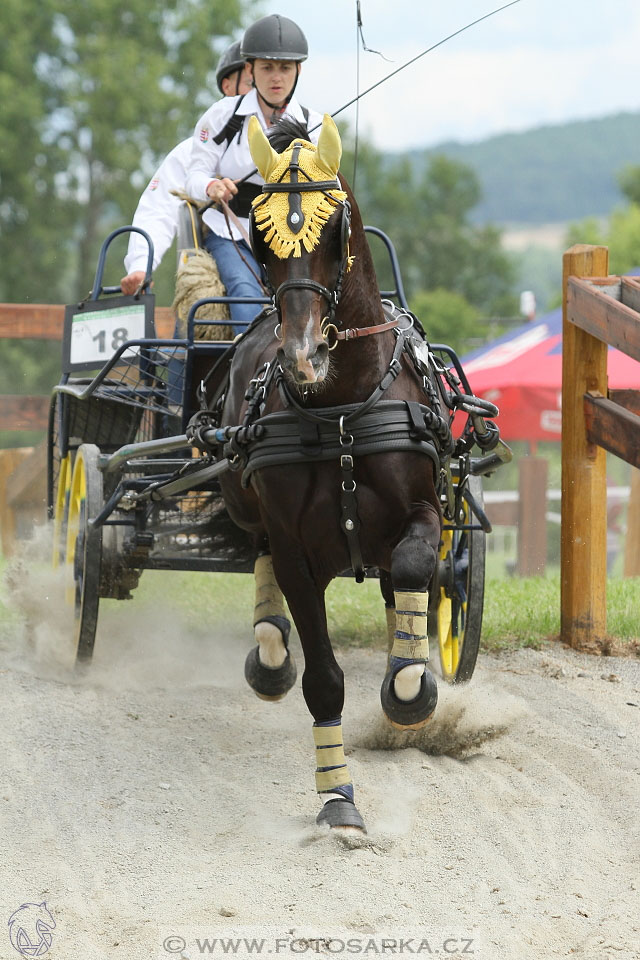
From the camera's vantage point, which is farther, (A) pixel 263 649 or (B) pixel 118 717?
(B) pixel 118 717

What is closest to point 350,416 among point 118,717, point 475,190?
point 118,717

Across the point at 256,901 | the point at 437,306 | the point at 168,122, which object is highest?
the point at 168,122

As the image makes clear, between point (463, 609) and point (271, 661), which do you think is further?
point (463, 609)

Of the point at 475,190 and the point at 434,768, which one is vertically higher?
the point at 475,190

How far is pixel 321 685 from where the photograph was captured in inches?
148

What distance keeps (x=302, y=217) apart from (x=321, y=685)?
148 centimetres

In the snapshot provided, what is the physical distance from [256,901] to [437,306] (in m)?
26.8

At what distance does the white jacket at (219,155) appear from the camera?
5312mm

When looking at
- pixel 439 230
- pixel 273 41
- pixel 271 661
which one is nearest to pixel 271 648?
pixel 271 661

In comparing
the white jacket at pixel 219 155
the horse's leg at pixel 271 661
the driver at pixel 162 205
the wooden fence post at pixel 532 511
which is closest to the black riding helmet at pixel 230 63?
the driver at pixel 162 205

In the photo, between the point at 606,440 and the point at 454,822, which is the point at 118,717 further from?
the point at 606,440

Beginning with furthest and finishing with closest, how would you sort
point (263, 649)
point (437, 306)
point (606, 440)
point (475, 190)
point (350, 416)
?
1. point (475, 190)
2. point (437, 306)
3. point (606, 440)
4. point (263, 649)
5. point (350, 416)

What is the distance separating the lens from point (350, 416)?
11.4 ft

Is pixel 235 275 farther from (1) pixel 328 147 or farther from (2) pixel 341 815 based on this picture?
(2) pixel 341 815
